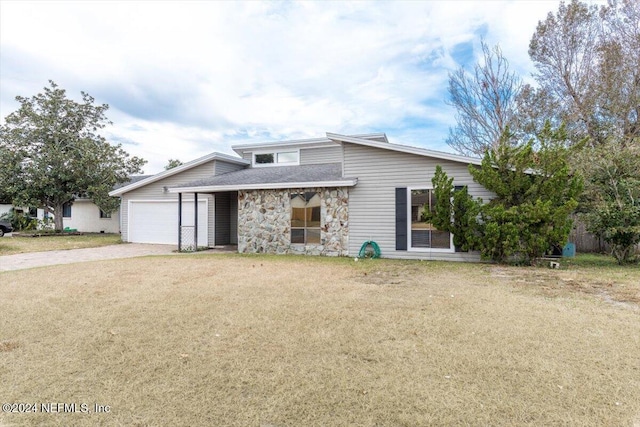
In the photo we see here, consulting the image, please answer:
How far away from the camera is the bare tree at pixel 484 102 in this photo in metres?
19.2

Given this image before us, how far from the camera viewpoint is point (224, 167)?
1595cm

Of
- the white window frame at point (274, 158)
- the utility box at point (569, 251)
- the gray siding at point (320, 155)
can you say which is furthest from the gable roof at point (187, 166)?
the utility box at point (569, 251)

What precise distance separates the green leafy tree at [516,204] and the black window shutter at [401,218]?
1.01 metres

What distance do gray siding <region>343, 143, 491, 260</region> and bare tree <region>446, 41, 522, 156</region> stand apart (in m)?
10.7

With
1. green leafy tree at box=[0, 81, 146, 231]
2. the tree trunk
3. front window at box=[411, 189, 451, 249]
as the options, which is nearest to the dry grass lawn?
front window at box=[411, 189, 451, 249]

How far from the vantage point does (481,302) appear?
5523mm

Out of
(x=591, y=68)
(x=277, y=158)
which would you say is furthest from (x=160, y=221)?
(x=591, y=68)

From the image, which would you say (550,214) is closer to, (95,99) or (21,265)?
(21,265)

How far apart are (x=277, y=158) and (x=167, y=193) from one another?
17.1 feet

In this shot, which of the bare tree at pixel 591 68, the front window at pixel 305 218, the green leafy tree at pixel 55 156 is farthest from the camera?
the green leafy tree at pixel 55 156

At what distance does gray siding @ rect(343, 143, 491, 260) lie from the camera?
10523 mm

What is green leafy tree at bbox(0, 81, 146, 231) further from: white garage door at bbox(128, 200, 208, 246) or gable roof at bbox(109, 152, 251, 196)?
gable roof at bbox(109, 152, 251, 196)

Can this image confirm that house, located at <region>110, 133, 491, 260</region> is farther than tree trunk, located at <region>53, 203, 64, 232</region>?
No

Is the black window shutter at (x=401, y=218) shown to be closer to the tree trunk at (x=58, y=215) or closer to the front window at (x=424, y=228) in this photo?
the front window at (x=424, y=228)
